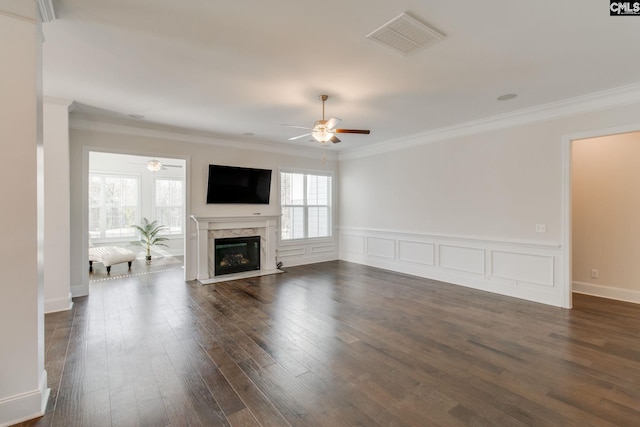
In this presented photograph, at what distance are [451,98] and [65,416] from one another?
197 inches

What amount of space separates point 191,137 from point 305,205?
304 centimetres

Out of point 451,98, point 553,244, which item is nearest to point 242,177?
point 451,98

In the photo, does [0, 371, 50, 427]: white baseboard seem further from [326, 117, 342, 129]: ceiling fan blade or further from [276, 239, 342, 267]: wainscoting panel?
[276, 239, 342, 267]: wainscoting panel

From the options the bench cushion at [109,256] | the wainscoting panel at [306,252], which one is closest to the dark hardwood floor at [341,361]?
the bench cushion at [109,256]

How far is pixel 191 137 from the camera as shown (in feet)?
18.9

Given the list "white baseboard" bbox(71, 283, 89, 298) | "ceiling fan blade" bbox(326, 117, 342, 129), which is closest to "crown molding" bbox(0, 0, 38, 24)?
"ceiling fan blade" bbox(326, 117, 342, 129)

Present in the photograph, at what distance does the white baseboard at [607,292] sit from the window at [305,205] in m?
5.12

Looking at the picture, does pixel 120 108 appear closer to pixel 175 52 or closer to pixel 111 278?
pixel 175 52

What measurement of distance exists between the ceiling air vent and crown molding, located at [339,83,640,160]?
286 centimetres

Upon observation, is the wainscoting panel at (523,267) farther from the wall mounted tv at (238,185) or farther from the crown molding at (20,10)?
the crown molding at (20,10)

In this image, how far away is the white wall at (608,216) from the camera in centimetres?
442

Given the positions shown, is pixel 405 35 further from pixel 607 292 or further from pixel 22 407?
pixel 607 292

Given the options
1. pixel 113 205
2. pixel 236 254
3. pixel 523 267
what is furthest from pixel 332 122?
pixel 113 205

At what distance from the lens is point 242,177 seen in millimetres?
6305
